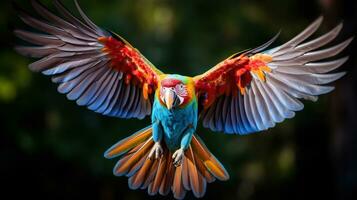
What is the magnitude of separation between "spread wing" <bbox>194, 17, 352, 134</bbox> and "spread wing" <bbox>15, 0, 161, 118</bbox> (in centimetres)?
39

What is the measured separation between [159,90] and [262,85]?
0.84 metres

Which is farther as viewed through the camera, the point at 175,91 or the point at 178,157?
the point at 178,157

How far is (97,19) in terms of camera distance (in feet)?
32.3

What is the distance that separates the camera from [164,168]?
4.88m

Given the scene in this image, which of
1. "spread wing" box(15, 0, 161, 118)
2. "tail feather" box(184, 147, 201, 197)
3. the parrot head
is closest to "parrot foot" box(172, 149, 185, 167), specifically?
the parrot head

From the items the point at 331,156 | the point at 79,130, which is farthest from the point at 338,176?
the point at 79,130

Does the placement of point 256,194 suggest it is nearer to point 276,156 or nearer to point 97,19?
point 276,156

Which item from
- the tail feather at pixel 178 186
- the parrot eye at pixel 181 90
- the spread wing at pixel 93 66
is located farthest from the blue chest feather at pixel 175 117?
the tail feather at pixel 178 186

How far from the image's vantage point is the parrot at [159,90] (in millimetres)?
4570

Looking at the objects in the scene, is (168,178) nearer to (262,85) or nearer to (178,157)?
(178,157)

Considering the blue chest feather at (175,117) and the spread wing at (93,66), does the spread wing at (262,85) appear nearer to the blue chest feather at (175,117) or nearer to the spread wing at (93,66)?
the blue chest feather at (175,117)

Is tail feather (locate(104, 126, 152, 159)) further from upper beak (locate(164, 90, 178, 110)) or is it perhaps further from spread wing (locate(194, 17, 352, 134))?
upper beak (locate(164, 90, 178, 110))

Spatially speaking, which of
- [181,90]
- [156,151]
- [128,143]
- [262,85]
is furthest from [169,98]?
[262,85]

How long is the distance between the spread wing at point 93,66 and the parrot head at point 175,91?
0.30m
